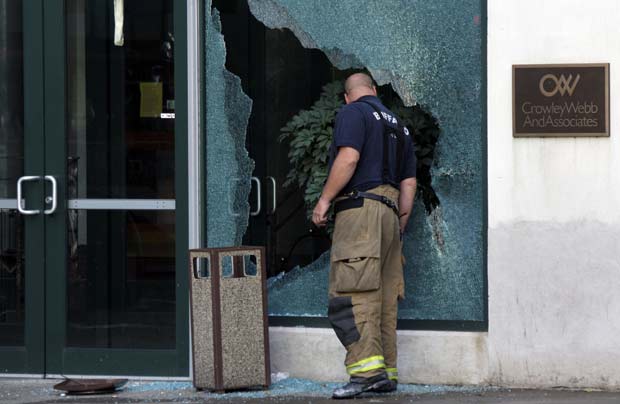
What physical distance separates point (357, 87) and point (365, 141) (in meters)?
0.40

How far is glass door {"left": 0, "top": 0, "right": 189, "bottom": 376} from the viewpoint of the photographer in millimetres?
8297

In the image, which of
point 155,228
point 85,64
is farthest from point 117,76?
point 155,228

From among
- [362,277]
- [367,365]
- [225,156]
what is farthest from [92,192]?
[367,365]

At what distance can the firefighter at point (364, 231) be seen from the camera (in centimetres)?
740

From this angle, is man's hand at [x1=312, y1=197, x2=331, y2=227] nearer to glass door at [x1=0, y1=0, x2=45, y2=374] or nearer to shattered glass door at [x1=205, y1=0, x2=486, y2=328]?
shattered glass door at [x1=205, y1=0, x2=486, y2=328]

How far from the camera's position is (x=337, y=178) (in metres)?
7.40

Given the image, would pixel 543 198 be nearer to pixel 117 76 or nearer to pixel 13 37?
pixel 117 76

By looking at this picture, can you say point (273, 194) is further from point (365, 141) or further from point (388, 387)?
point (388, 387)

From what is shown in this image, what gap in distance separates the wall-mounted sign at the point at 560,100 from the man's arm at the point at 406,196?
2.25ft

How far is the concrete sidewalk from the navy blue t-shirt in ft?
4.07

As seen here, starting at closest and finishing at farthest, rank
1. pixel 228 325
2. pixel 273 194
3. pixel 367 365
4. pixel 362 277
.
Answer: pixel 362 277, pixel 367 365, pixel 228 325, pixel 273 194

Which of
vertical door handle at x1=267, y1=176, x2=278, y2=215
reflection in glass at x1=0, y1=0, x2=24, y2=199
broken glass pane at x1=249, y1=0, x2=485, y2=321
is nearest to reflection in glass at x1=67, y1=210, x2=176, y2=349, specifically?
reflection in glass at x1=0, y1=0, x2=24, y2=199

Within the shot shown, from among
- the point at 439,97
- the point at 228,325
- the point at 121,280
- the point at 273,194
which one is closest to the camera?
the point at 228,325

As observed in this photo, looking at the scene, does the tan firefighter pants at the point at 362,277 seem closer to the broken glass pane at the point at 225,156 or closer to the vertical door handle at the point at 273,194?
the vertical door handle at the point at 273,194
